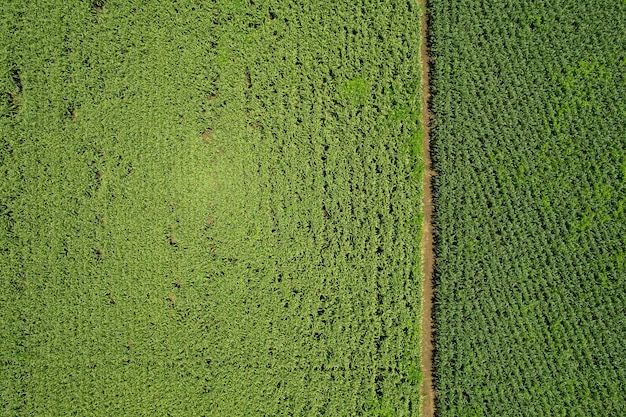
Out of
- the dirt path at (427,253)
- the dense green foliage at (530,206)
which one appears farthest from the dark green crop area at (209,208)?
the dense green foliage at (530,206)

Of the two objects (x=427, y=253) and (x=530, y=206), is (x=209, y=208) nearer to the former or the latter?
(x=427, y=253)

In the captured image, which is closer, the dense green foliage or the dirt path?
the dense green foliage

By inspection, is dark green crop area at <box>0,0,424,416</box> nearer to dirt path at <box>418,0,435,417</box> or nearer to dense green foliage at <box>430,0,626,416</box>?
dirt path at <box>418,0,435,417</box>

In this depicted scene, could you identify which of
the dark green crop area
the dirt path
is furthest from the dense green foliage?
the dark green crop area

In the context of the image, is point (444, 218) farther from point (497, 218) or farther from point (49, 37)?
point (49, 37)

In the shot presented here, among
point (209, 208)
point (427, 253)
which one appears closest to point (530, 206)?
point (427, 253)
